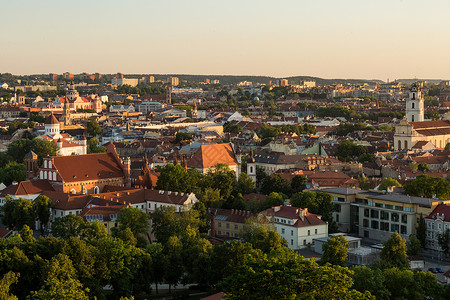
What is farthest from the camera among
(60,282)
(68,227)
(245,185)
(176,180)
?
(245,185)

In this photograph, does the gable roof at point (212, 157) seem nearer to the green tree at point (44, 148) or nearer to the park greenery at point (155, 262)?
the park greenery at point (155, 262)

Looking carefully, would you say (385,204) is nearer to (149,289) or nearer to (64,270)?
(149,289)

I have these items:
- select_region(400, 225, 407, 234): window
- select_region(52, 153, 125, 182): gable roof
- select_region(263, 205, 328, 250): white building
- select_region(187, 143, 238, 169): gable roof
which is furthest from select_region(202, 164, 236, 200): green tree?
select_region(400, 225, 407, 234): window

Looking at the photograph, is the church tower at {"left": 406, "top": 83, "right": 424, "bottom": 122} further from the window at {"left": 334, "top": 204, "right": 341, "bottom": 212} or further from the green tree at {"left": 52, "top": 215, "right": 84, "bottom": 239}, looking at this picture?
the green tree at {"left": 52, "top": 215, "right": 84, "bottom": 239}

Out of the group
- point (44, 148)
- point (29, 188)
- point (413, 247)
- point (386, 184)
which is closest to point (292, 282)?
point (413, 247)

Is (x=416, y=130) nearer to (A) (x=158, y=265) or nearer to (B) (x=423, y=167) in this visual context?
(B) (x=423, y=167)

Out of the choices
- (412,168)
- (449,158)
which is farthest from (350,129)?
(412,168)

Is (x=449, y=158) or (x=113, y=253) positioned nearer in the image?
(x=113, y=253)
